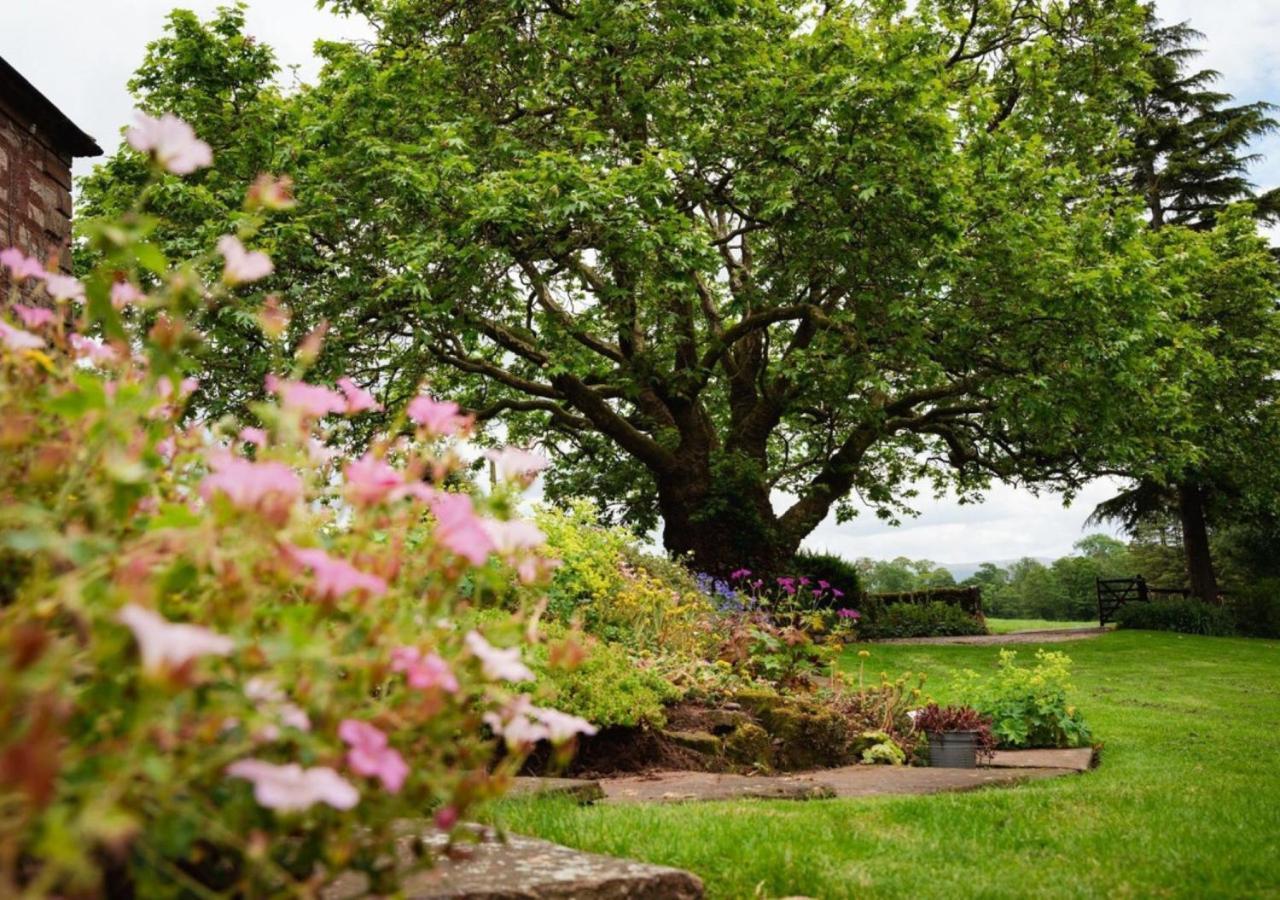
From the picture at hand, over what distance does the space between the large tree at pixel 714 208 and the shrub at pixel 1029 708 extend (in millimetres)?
5148

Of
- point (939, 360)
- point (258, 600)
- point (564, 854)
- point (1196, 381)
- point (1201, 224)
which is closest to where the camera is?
point (258, 600)

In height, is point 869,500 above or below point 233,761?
above

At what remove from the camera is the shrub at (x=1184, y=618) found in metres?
22.3

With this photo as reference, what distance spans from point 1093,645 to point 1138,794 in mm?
14289

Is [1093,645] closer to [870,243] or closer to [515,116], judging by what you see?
[870,243]

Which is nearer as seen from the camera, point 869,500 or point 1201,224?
point 869,500

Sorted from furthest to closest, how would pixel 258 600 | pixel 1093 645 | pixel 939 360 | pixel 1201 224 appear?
pixel 1201 224 < pixel 1093 645 < pixel 939 360 < pixel 258 600

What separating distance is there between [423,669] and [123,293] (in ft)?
3.15

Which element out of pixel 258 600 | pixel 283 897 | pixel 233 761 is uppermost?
pixel 258 600

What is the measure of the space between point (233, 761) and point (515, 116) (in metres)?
13.0

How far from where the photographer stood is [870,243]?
38.6 feet

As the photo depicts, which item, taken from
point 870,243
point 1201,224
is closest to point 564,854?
point 870,243

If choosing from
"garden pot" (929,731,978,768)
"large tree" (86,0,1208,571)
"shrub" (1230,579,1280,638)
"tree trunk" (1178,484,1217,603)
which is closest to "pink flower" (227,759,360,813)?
"garden pot" (929,731,978,768)

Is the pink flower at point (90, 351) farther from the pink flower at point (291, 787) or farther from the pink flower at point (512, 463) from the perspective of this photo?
the pink flower at point (291, 787)
